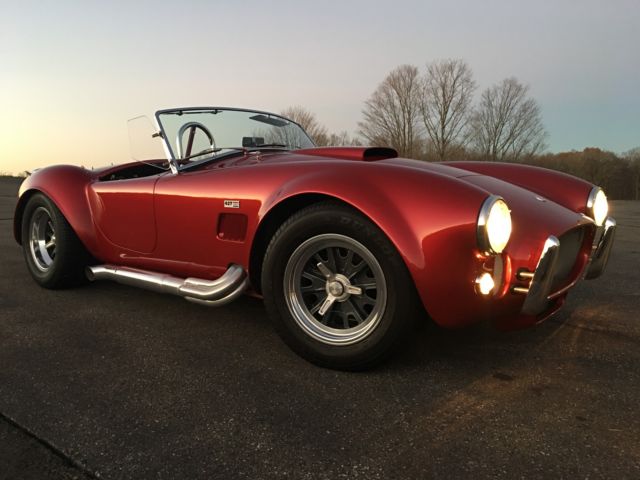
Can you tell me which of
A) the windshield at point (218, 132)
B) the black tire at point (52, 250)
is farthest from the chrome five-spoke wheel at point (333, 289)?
the black tire at point (52, 250)

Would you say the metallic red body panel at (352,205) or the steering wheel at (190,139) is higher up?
the steering wheel at (190,139)

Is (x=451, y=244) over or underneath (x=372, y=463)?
over

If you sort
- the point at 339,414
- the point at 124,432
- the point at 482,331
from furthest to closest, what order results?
the point at 482,331 < the point at 339,414 < the point at 124,432

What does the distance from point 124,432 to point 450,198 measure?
1.53 meters

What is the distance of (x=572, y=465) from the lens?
1479mm

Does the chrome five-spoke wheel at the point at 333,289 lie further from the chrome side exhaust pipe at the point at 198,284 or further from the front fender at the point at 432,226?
the chrome side exhaust pipe at the point at 198,284

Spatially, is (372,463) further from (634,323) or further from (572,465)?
(634,323)

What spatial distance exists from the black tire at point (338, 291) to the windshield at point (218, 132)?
1202 mm

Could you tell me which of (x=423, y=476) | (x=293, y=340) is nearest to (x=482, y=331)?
(x=293, y=340)

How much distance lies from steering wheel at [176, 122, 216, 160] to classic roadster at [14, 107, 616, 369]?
1cm

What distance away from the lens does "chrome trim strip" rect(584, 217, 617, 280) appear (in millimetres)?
2695

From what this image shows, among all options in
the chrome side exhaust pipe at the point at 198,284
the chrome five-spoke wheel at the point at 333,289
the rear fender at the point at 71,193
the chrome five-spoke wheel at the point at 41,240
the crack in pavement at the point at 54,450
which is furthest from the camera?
the chrome five-spoke wheel at the point at 41,240

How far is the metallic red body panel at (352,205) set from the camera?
193 cm

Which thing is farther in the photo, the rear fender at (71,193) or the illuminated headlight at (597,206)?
the rear fender at (71,193)
